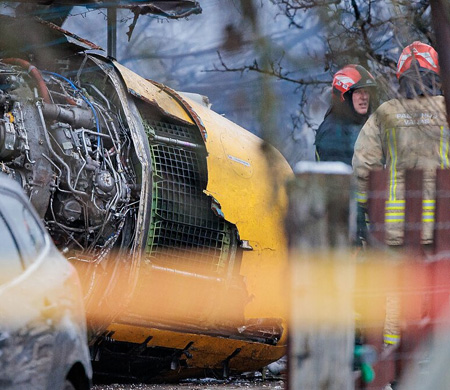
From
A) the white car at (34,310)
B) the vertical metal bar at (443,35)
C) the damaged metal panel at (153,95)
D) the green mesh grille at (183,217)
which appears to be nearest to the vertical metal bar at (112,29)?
the damaged metal panel at (153,95)

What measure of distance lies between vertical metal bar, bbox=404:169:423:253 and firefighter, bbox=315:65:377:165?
3142 millimetres

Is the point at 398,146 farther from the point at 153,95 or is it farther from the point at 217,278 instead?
the point at 153,95

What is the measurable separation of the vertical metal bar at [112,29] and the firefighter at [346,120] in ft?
5.24

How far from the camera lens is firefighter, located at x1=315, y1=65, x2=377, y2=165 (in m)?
6.85

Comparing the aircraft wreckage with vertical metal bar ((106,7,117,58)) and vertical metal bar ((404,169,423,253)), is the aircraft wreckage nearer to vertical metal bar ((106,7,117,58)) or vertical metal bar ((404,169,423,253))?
vertical metal bar ((106,7,117,58))

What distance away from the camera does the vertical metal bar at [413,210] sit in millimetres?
3623

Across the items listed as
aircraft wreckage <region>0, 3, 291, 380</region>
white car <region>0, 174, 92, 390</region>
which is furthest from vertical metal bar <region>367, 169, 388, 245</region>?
aircraft wreckage <region>0, 3, 291, 380</region>

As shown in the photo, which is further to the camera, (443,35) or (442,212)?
(442,212)

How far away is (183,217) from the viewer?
6.71m

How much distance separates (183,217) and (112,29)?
1361 millimetres

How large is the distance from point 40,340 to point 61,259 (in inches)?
22.9

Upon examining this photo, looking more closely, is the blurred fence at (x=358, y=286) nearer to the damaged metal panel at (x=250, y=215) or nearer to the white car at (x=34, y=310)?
the white car at (x=34, y=310)

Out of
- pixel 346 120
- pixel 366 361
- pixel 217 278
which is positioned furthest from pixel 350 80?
pixel 366 361

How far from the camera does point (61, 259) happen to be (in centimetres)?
411
